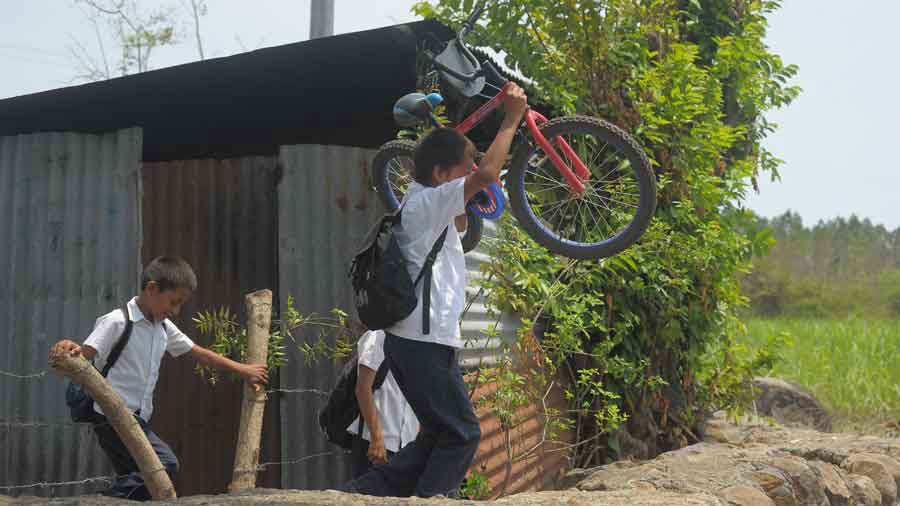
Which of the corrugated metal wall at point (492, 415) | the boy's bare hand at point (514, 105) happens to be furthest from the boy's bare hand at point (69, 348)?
the corrugated metal wall at point (492, 415)

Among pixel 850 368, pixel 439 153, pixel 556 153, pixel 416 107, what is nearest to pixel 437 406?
pixel 439 153

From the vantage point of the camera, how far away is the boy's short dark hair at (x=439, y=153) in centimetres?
396

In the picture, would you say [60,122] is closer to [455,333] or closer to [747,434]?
[455,333]

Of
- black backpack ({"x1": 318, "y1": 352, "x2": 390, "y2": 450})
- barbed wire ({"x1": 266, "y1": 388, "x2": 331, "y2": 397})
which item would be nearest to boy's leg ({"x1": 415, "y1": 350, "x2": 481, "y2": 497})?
black backpack ({"x1": 318, "y1": 352, "x2": 390, "y2": 450})

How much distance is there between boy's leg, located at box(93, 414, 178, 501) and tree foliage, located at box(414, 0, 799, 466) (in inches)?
119

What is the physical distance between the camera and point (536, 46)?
759 centimetres

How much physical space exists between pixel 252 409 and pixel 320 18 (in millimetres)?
6916

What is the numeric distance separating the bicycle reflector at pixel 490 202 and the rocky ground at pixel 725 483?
4.48ft

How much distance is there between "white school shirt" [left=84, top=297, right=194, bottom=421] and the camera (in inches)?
168

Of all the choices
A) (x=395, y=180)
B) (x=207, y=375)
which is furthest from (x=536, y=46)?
(x=207, y=375)

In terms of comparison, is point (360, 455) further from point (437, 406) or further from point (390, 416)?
point (437, 406)

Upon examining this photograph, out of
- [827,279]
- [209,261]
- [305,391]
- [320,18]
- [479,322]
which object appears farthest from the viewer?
[827,279]

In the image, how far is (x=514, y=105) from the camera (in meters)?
3.95

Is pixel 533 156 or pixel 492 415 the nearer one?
pixel 533 156
